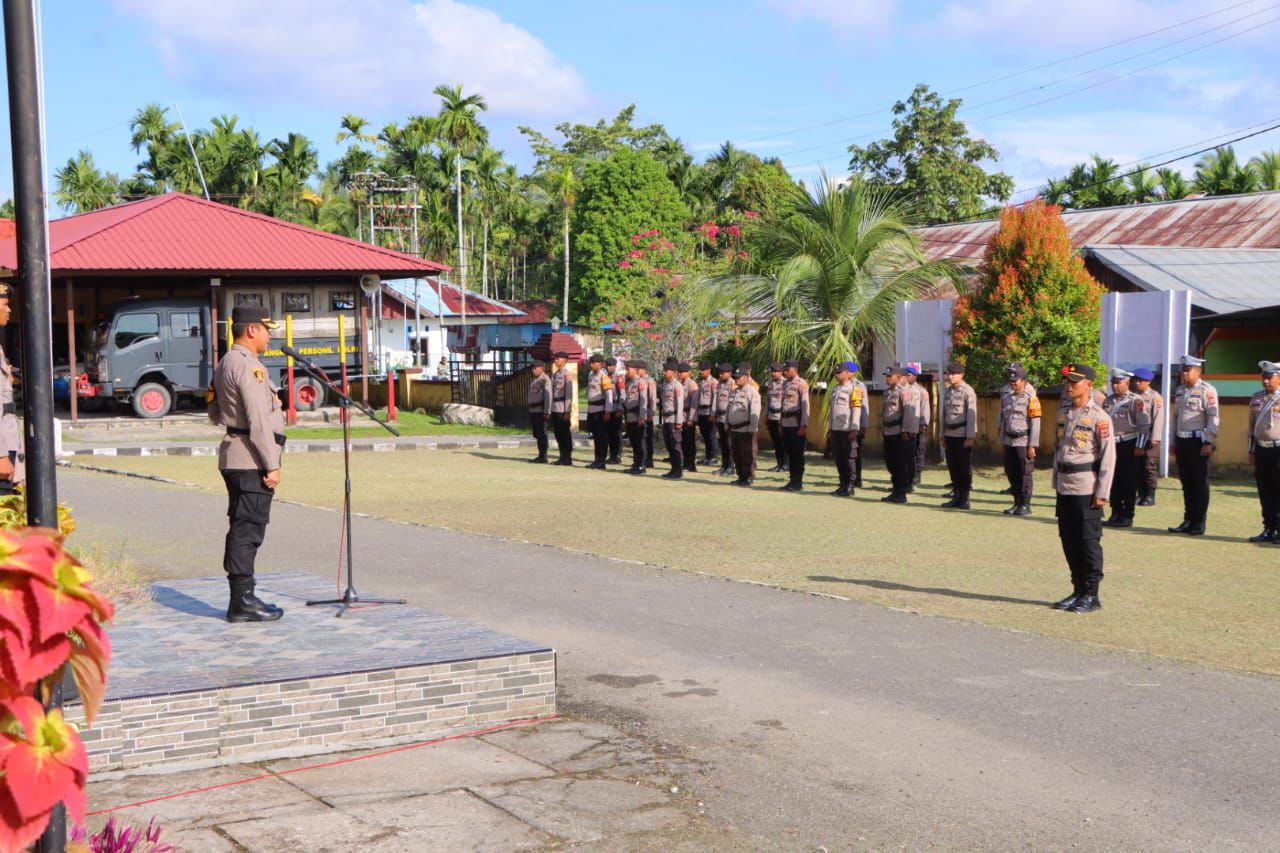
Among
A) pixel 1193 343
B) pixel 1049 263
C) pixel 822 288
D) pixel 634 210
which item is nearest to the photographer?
pixel 1049 263

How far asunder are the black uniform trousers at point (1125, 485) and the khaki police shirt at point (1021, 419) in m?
1.26

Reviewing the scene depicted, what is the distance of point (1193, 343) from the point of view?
22.7 meters

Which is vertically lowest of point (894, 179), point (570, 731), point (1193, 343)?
point (570, 731)

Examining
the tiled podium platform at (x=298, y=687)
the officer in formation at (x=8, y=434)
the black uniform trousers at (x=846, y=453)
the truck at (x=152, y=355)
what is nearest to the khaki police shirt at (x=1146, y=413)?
the black uniform trousers at (x=846, y=453)

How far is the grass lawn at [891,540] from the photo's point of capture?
28.3 feet

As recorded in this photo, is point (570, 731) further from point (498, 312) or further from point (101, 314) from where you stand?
point (498, 312)

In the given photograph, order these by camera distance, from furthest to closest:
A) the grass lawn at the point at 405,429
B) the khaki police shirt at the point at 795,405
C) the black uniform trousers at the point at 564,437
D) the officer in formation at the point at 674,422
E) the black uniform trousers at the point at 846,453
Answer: the grass lawn at the point at 405,429
the black uniform trousers at the point at 564,437
the officer in formation at the point at 674,422
the khaki police shirt at the point at 795,405
the black uniform trousers at the point at 846,453

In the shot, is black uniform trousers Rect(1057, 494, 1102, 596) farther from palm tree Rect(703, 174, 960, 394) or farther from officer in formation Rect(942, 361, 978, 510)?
palm tree Rect(703, 174, 960, 394)

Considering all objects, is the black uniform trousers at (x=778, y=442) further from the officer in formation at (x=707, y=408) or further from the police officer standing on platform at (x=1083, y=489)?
the police officer standing on platform at (x=1083, y=489)

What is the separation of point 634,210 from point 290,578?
4745cm

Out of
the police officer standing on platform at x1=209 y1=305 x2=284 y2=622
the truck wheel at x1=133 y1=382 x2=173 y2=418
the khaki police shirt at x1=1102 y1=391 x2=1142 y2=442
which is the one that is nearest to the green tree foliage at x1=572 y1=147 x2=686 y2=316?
the truck wheel at x1=133 y1=382 x2=173 y2=418

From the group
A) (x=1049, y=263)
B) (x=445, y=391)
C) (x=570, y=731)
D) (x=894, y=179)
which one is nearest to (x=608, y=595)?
(x=570, y=731)

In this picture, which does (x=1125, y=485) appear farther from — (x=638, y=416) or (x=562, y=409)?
(x=562, y=409)

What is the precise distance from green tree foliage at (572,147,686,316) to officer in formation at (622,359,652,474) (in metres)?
34.2
